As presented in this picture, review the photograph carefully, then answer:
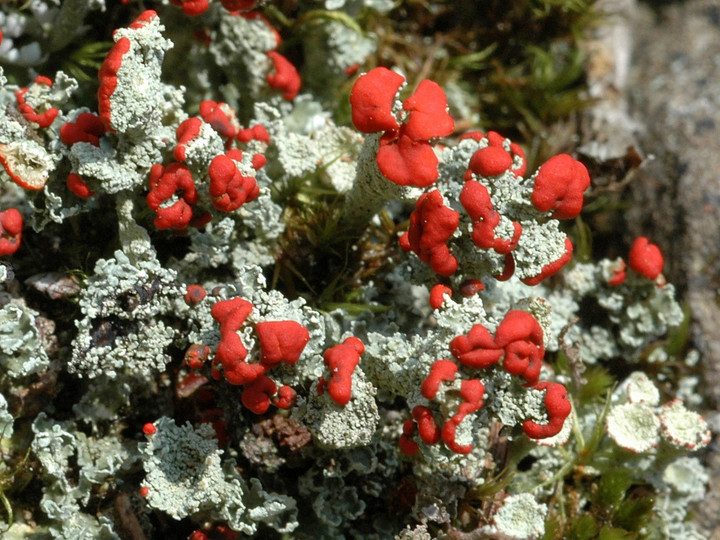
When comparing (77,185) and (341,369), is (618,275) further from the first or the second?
(77,185)

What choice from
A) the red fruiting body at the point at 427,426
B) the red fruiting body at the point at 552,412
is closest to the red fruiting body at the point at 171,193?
the red fruiting body at the point at 427,426

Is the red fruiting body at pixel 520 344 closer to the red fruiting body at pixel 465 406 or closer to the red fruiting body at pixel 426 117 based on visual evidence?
the red fruiting body at pixel 465 406

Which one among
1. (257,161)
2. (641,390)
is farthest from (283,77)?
(641,390)

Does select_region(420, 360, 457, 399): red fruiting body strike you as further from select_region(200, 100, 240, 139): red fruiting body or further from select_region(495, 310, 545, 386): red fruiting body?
select_region(200, 100, 240, 139): red fruiting body

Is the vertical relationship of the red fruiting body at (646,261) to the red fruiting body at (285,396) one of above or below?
below

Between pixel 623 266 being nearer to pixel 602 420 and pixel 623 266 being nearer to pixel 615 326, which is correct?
pixel 615 326

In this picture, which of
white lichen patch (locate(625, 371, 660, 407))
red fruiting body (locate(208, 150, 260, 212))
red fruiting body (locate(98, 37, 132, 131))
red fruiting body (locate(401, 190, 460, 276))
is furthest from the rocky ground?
red fruiting body (locate(98, 37, 132, 131))

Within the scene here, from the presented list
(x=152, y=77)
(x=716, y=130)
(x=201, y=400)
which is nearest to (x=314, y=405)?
(x=201, y=400)
